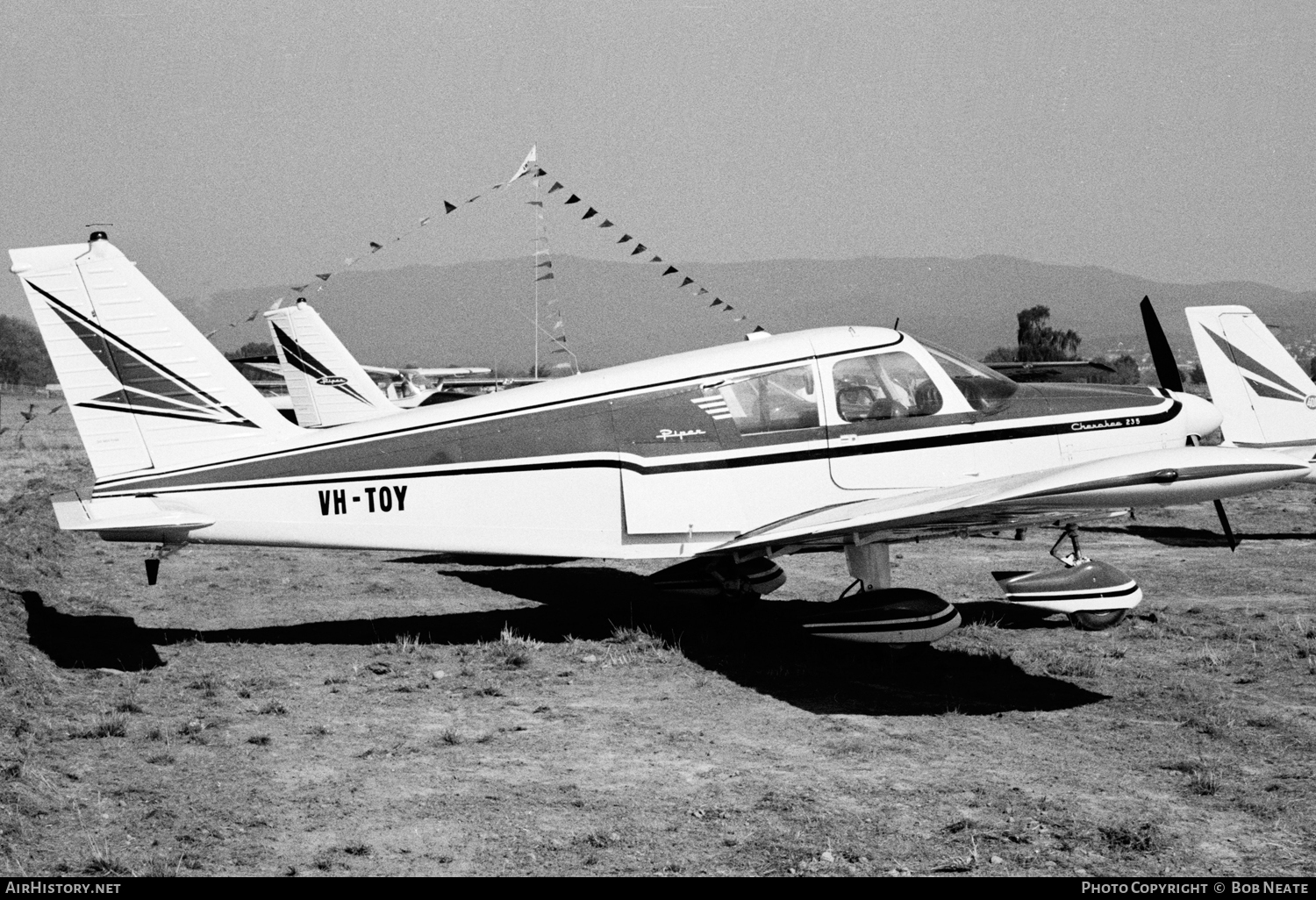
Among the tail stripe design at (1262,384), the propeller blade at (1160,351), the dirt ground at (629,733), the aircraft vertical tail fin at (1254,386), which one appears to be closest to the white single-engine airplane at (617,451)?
the dirt ground at (629,733)

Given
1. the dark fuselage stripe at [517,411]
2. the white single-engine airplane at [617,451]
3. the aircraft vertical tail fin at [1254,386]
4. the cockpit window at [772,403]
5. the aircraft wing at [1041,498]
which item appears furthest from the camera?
the aircraft vertical tail fin at [1254,386]

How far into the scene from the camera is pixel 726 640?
366 inches

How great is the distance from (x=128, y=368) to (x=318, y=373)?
9498mm

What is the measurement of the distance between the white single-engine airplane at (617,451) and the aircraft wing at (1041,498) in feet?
0.23

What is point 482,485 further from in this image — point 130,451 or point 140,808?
point 140,808

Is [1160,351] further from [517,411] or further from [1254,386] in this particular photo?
[517,411]

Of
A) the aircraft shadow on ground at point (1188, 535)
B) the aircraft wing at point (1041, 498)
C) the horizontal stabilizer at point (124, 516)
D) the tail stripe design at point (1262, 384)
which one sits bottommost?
the aircraft shadow on ground at point (1188, 535)

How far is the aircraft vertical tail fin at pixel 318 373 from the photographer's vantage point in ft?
57.4

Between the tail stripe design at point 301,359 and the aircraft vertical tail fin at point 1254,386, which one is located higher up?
the tail stripe design at point 301,359

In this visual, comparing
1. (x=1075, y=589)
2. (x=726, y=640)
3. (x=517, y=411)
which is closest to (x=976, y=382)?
(x=1075, y=589)

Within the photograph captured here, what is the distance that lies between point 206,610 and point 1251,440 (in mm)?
11353

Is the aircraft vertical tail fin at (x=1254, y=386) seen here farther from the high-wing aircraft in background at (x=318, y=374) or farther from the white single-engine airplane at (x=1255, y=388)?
the high-wing aircraft in background at (x=318, y=374)

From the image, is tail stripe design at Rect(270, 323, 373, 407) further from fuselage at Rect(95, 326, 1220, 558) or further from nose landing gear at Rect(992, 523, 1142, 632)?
nose landing gear at Rect(992, 523, 1142, 632)

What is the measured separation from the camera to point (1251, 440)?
13469 millimetres
